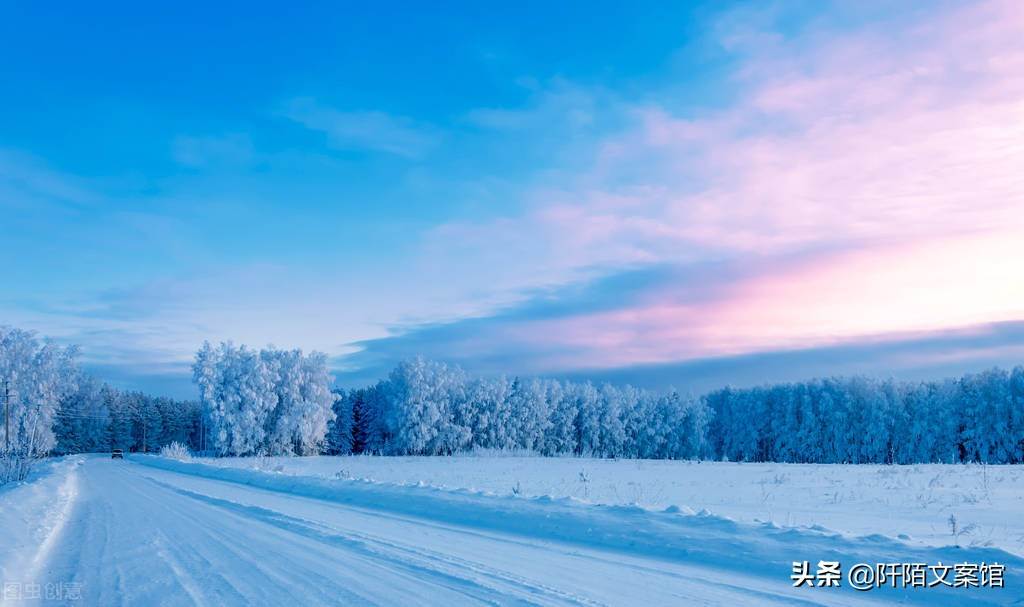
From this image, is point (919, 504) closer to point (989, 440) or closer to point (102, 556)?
point (102, 556)

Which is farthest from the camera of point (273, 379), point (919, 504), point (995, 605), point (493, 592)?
point (273, 379)

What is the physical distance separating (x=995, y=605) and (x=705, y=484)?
19.2m

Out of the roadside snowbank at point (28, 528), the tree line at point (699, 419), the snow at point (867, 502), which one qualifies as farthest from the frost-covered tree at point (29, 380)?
the snow at point (867, 502)

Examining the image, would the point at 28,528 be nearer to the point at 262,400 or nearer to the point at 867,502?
the point at 867,502

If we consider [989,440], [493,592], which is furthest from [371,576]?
[989,440]

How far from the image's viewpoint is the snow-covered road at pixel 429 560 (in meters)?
7.49

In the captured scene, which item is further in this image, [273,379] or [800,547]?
[273,379]

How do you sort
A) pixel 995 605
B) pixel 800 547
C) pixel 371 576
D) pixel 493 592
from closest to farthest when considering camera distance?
pixel 995 605, pixel 493 592, pixel 371 576, pixel 800 547

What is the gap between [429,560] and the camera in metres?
9.41

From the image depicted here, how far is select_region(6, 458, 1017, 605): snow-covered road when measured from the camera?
7492 millimetres

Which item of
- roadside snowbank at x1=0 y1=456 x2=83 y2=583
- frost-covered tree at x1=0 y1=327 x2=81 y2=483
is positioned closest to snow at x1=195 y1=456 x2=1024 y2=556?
roadside snowbank at x1=0 y1=456 x2=83 y2=583

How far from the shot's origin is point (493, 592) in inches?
295

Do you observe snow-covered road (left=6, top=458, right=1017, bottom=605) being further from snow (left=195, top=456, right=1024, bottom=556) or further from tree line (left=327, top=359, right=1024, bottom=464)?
tree line (left=327, top=359, right=1024, bottom=464)

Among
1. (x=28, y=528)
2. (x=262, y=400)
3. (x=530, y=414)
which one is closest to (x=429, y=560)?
(x=28, y=528)
